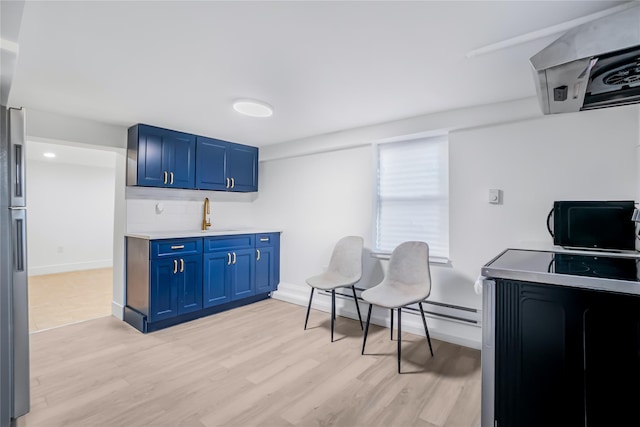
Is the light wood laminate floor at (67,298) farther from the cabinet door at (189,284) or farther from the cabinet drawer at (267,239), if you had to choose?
the cabinet drawer at (267,239)

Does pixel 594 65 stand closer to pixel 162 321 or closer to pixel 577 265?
pixel 577 265

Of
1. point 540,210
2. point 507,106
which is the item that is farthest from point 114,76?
point 540,210

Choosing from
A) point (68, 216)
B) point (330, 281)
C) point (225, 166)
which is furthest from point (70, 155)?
point (330, 281)

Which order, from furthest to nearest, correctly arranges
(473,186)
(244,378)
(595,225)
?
(473,186), (244,378), (595,225)

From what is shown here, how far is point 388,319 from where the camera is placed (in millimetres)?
3199

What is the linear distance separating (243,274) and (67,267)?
4377 mm

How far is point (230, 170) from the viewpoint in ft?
13.4

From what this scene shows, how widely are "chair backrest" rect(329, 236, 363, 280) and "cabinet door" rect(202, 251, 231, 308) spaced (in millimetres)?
1233

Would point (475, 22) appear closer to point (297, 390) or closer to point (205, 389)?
point (297, 390)

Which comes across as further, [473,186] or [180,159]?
[180,159]

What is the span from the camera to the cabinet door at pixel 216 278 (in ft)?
11.3

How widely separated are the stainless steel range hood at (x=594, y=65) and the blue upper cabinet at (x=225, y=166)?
336cm

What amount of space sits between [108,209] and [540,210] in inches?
290

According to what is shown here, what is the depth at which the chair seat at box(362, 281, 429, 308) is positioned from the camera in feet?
7.98
